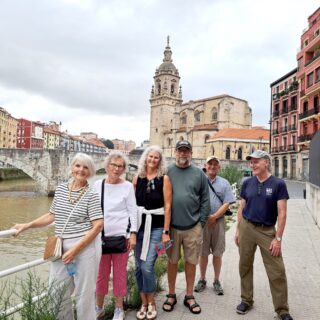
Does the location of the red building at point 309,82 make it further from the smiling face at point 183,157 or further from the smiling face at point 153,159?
the smiling face at point 153,159

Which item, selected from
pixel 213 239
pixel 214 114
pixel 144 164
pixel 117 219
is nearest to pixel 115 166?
pixel 144 164

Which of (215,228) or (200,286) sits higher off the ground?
(215,228)

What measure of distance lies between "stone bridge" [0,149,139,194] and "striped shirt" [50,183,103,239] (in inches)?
1118

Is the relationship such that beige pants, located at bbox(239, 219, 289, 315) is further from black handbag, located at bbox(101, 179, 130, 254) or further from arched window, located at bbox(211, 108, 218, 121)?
arched window, located at bbox(211, 108, 218, 121)

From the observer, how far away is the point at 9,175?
174 ft

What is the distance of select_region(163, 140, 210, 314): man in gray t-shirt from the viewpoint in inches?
137

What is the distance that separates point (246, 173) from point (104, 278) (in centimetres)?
2966

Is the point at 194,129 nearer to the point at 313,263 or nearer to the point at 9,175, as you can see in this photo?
the point at 9,175

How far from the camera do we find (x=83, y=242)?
103 inches

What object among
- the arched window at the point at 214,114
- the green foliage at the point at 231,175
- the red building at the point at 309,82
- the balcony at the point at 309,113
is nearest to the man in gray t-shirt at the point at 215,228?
the green foliage at the point at 231,175

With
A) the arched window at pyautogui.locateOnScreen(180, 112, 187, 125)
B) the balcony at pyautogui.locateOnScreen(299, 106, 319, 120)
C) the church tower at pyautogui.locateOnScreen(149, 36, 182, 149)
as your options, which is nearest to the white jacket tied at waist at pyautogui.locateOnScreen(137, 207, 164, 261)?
the balcony at pyautogui.locateOnScreen(299, 106, 319, 120)

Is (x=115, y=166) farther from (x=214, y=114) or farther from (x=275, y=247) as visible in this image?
(x=214, y=114)

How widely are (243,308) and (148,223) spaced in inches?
56.7

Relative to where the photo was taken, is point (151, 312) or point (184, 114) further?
point (184, 114)
